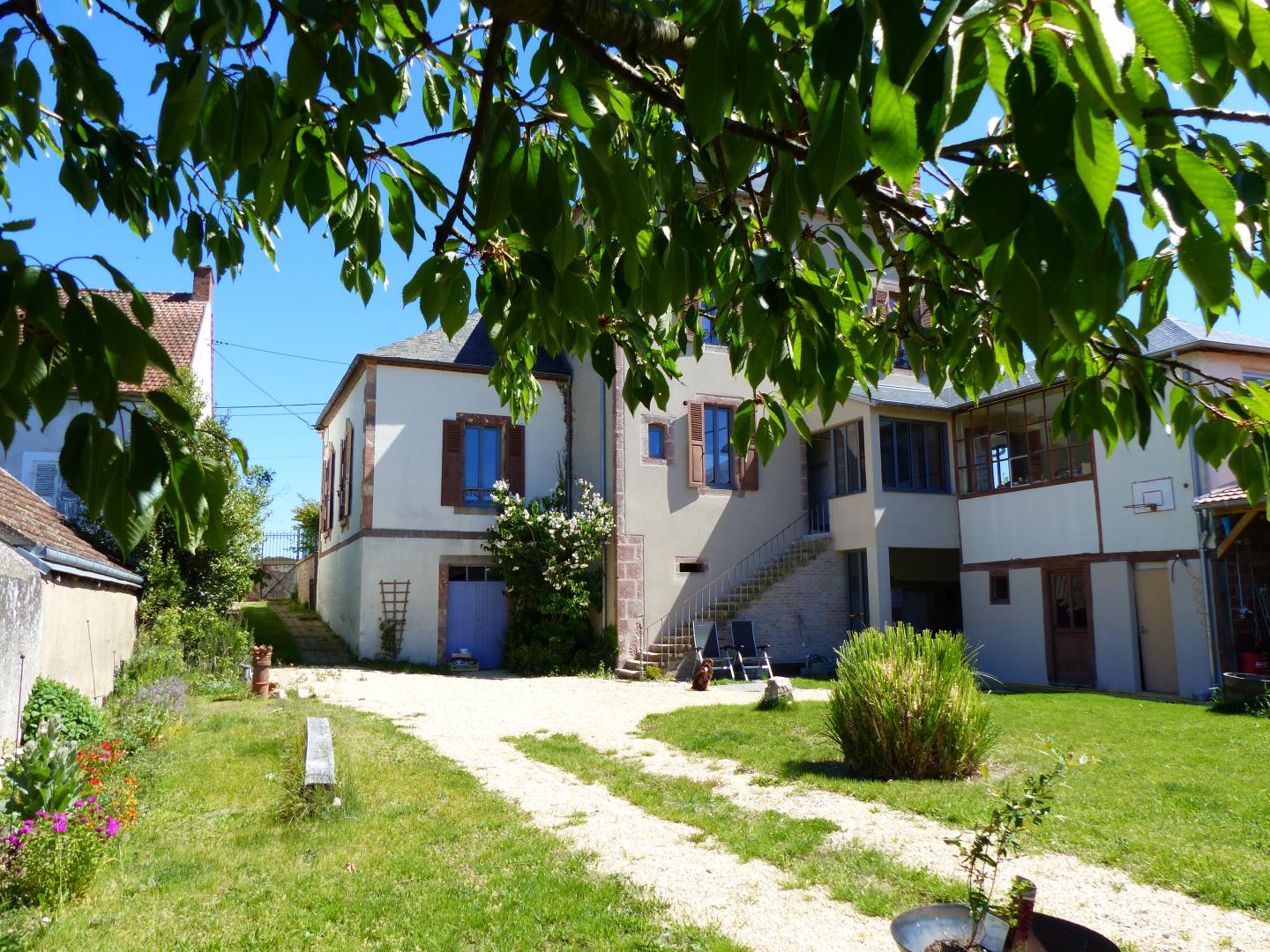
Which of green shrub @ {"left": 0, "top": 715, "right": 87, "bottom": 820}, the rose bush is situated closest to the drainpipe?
the rose bush

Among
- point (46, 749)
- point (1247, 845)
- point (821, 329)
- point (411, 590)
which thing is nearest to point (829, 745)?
point (1247, 845)

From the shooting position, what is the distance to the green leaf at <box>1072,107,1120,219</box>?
0.95 meters

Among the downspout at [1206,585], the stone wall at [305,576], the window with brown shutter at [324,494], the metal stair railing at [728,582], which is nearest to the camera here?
the downspout at [1206,585]

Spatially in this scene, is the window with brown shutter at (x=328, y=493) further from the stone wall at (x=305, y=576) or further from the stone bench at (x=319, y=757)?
the stone bench at (x=319, y=757)

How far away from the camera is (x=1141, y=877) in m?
4.81

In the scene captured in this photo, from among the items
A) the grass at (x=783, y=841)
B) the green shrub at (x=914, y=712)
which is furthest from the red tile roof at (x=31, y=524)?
the green shrub at (x=914, y=712)

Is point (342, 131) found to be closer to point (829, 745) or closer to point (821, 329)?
point (821, 329)

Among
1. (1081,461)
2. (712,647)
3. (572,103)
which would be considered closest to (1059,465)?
(1081,461)

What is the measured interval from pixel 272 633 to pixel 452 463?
6832mm

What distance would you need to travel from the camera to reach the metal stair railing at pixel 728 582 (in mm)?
16969

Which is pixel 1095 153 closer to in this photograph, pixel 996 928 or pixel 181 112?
pixel 181 112

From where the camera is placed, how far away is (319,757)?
22.7 feet

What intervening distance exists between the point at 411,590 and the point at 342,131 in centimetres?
1647

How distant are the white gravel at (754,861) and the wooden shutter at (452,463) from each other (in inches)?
309
